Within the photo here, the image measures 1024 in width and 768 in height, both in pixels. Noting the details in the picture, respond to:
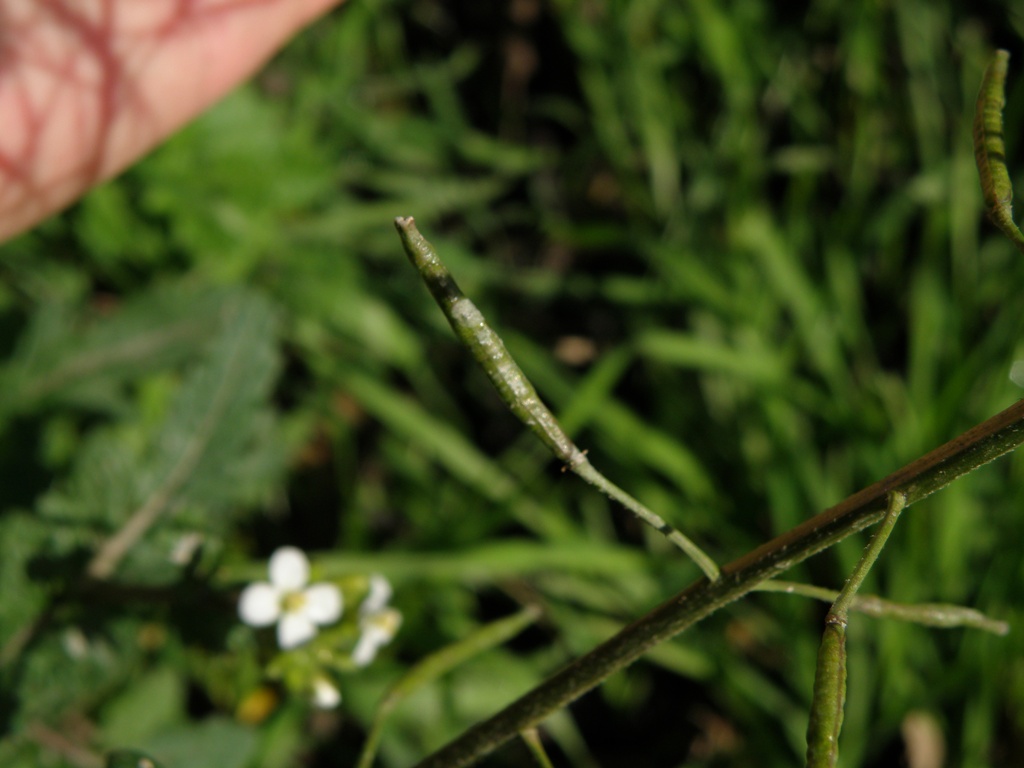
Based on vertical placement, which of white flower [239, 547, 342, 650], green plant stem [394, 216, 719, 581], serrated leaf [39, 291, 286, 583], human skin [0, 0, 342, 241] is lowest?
green plant stem [394, 216, 719, 581]

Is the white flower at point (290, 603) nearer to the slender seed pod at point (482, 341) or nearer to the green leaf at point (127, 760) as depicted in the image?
the green leaf at point (127, 760)

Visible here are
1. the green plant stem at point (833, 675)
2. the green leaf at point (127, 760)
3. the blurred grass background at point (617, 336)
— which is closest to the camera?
the green plant stem at point (833, 675)

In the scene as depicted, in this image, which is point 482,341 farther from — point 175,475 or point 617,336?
point 617,336

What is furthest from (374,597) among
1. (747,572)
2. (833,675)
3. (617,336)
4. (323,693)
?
(617,336)

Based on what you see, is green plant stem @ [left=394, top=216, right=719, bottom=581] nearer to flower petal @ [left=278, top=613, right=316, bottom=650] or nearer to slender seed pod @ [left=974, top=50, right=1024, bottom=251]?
slender seed pod @ [left=974, top=50, right=1024, bottom=251]

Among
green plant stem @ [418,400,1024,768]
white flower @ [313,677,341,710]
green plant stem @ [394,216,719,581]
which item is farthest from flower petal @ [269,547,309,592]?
green plant stem @ [394,216,719,581]

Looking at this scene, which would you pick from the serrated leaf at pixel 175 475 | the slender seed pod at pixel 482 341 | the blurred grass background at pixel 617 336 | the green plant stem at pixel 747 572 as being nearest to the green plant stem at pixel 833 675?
the green plant stem at pixel 747 572
